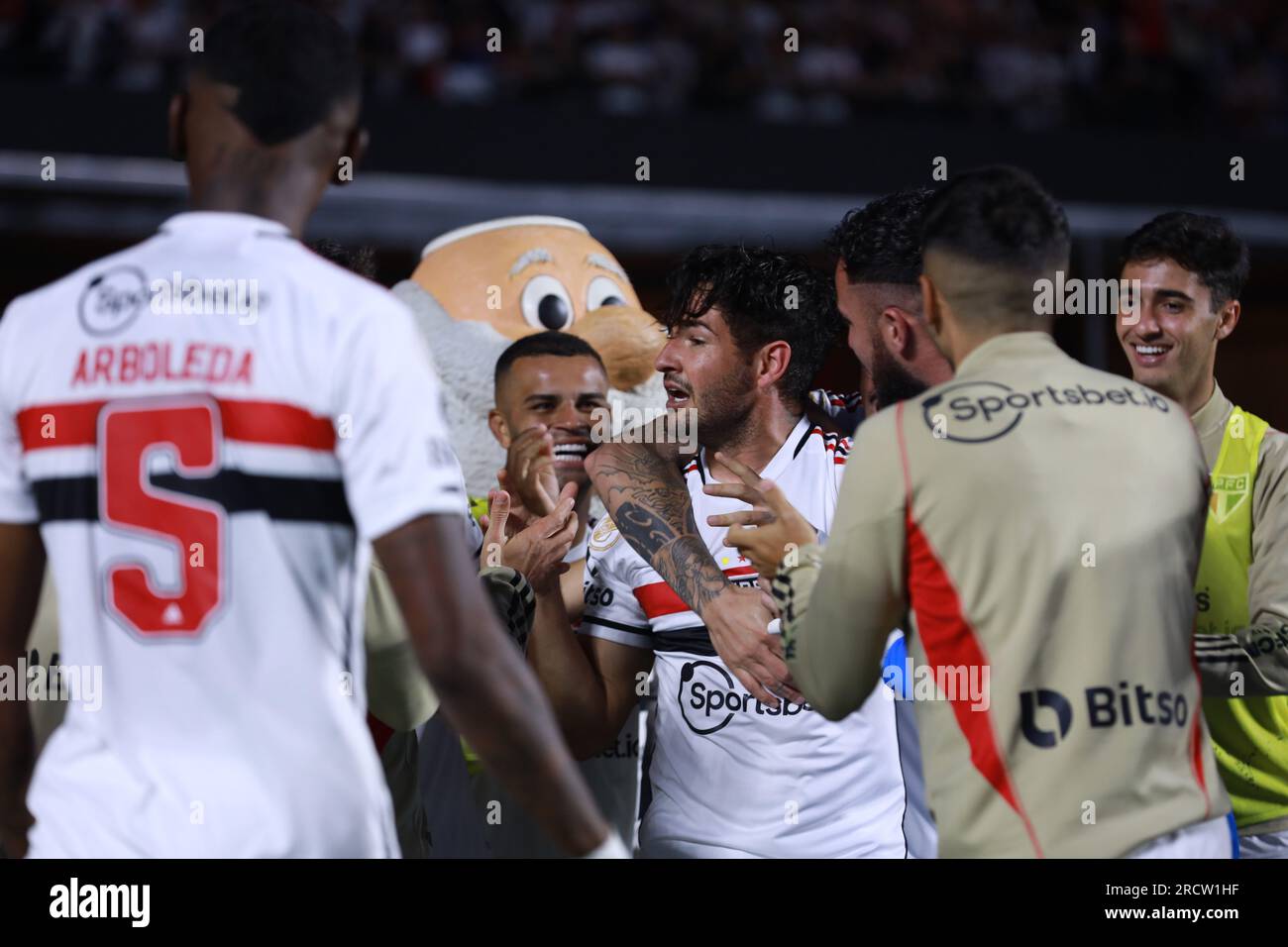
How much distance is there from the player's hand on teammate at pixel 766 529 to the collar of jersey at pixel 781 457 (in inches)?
31.0

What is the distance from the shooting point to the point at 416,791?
3822mm

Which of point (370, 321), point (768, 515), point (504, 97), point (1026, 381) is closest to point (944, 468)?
point (1026, 381)

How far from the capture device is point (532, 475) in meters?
3.96

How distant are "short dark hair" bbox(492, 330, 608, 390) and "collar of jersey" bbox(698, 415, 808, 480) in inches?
41.8

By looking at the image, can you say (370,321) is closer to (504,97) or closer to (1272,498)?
(1272,498)

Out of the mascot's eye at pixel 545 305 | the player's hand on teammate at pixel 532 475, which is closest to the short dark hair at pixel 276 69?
the player's hand on teammate at pixel 532 475

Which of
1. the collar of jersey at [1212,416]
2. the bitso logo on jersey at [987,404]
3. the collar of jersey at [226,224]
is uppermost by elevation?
the collar of jersey at [226,224]

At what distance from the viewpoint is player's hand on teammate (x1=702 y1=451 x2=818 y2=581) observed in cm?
272

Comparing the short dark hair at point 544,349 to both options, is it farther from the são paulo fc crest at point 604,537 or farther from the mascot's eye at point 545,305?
the são paulo fc crest at point 604,537

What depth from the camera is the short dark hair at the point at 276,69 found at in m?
2.06

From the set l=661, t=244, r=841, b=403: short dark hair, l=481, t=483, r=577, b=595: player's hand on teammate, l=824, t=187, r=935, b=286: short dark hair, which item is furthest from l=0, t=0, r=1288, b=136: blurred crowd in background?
l=481, t=483, r=577, b=595: player's hand on teammate

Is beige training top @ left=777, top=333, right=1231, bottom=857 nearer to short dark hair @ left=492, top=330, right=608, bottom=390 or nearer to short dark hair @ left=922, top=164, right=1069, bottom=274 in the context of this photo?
short dark hair @ left=922, top=164, right=1069, bottom=274
